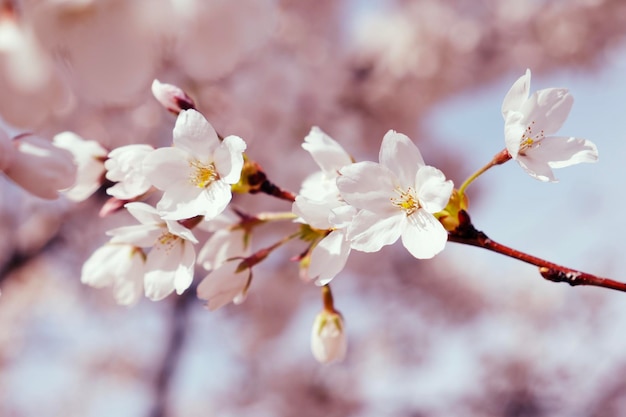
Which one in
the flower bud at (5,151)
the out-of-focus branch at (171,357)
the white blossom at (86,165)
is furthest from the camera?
the out-of-focus branch at (171,357)

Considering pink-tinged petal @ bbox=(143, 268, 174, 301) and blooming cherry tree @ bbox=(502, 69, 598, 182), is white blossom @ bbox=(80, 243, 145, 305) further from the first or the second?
blooming cherry tree @ bbox=(502, 69, 598, 182)

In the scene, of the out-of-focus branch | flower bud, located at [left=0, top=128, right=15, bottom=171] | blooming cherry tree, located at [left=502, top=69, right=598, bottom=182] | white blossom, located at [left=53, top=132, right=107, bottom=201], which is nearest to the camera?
flower bud, located at [left=0, top=128, right=15, bottom=171]

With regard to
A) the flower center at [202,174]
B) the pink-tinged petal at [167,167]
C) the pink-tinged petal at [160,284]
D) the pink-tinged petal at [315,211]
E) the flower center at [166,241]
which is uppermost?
the pink-tinged petal at [315,211]

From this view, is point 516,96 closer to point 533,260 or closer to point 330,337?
point 533,260

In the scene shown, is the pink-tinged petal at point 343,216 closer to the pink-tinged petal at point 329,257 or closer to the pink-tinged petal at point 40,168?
the pink-tinged petal at point 329,257

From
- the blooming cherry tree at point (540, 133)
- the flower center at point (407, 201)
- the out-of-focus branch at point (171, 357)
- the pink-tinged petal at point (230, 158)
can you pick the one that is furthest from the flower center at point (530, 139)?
the out-of-focus branch at point (171, 357)

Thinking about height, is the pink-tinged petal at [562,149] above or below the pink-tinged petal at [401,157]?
above

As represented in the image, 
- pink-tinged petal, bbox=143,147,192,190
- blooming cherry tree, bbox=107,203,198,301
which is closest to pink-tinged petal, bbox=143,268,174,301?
blooming cherry tree, bbox=107,203,198,301
